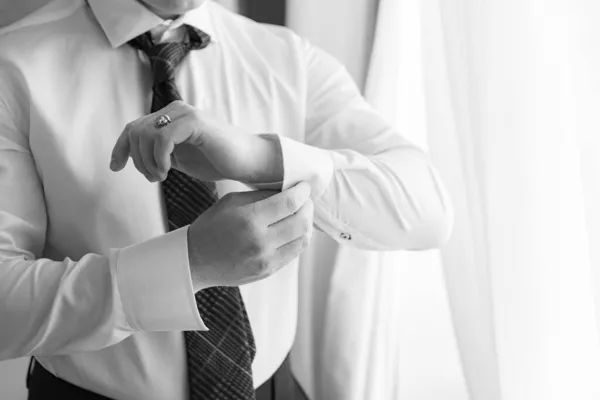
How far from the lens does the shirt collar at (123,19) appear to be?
3.21 feet

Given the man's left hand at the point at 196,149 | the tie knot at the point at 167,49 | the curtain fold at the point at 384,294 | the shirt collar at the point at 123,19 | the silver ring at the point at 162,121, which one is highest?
the shirt collar at the point at 123,19

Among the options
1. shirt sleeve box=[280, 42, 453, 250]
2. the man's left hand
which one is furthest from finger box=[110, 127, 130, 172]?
shirt sleeve box=[280, 42, 453, 250]

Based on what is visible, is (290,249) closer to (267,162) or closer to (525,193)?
(267,162)

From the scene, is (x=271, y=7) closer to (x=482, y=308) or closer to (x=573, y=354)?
(x=482, y=308)

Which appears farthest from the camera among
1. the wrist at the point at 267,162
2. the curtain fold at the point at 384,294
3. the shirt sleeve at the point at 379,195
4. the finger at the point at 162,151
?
the curtain fold at the point at 384,294

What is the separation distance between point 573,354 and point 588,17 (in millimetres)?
472

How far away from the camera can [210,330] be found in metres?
0.93

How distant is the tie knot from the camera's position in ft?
3.17

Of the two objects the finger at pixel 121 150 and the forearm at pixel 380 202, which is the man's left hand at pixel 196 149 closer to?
the finger at pixel 121 150

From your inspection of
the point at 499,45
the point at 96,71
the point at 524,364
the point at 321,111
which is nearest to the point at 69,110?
the point at 96,71

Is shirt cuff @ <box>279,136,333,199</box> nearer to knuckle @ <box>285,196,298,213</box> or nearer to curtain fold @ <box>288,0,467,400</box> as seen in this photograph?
knuckle @ <box>285,196,298,213</box>

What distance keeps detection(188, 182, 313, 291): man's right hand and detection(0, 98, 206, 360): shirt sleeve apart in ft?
0.09

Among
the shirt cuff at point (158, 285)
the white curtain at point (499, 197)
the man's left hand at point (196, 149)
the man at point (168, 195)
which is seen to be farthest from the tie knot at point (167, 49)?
the white curtain at point (499, 197)

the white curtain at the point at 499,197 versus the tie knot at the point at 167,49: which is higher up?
the tie knot at the point at 167,49
